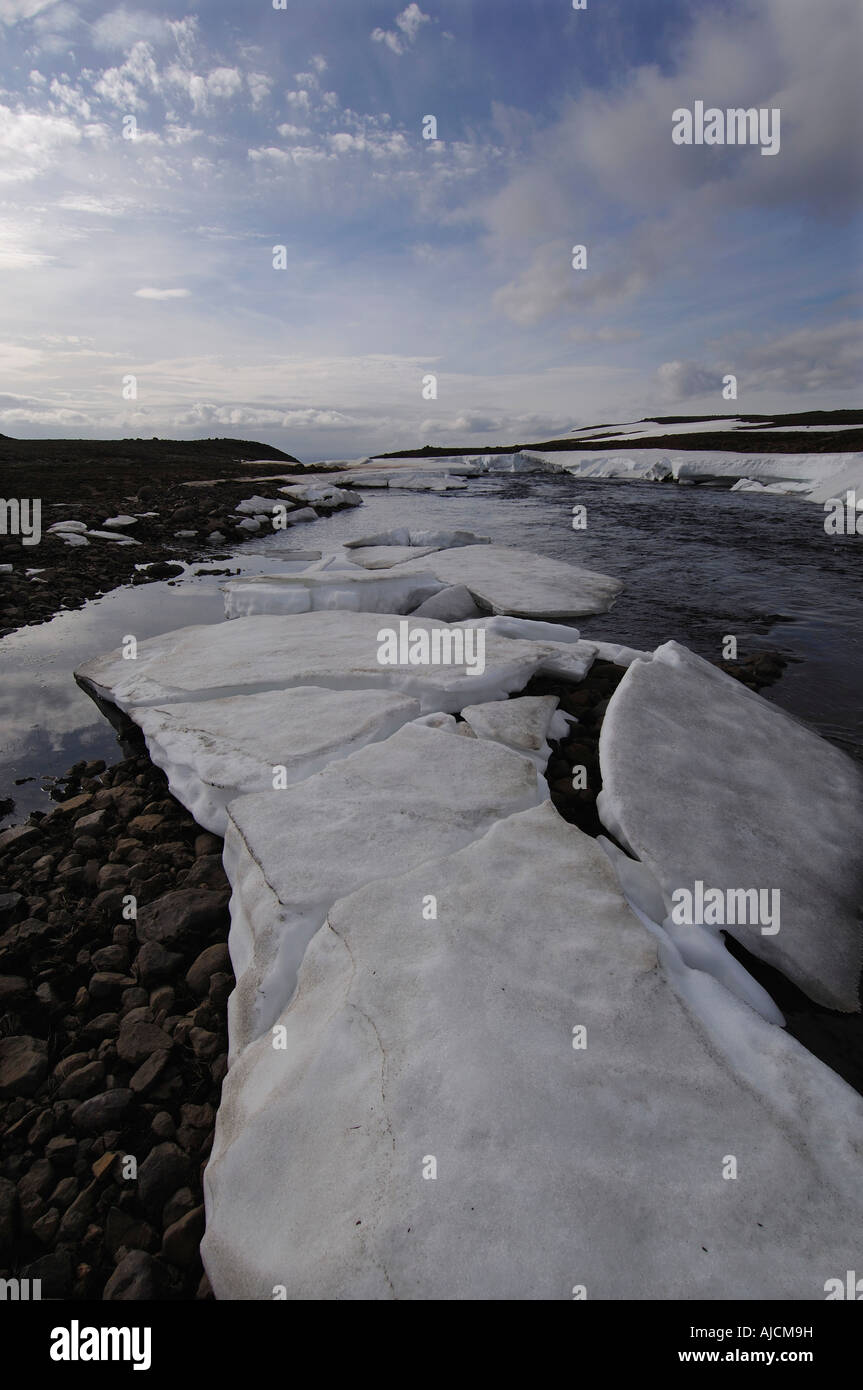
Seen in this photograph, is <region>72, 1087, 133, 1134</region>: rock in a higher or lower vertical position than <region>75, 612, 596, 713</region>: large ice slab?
lower

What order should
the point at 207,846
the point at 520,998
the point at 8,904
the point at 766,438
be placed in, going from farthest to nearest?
→ the point at 766,438
the point at 207,846
the point at 8,904
the point at 520,998

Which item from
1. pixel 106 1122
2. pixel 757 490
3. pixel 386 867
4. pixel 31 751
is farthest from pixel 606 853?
pixel 757 490

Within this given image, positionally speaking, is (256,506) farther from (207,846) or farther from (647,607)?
(207,846)

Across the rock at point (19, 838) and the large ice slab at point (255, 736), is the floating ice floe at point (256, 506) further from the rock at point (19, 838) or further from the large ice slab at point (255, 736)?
the rock at point (19, 838)

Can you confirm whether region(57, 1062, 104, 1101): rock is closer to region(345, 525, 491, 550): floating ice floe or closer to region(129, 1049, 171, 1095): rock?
region(129, 1049, 171, 1095): rock

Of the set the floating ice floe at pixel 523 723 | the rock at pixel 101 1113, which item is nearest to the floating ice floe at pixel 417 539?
the floating ice floe at pixel 523 723

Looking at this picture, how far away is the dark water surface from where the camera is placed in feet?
18.6

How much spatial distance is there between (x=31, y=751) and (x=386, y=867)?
151 inches

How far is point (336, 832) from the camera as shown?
3143mm

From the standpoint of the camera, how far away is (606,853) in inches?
126

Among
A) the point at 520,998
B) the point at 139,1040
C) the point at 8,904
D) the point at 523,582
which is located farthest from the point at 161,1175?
the point at 523,582

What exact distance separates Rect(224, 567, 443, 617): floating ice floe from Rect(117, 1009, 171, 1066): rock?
568cm

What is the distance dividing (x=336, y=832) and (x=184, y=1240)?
1560mm

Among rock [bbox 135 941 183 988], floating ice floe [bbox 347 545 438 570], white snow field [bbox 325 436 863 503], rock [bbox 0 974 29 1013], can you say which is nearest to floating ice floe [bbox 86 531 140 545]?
floating ice floe [bbox 347 545 438 570]
